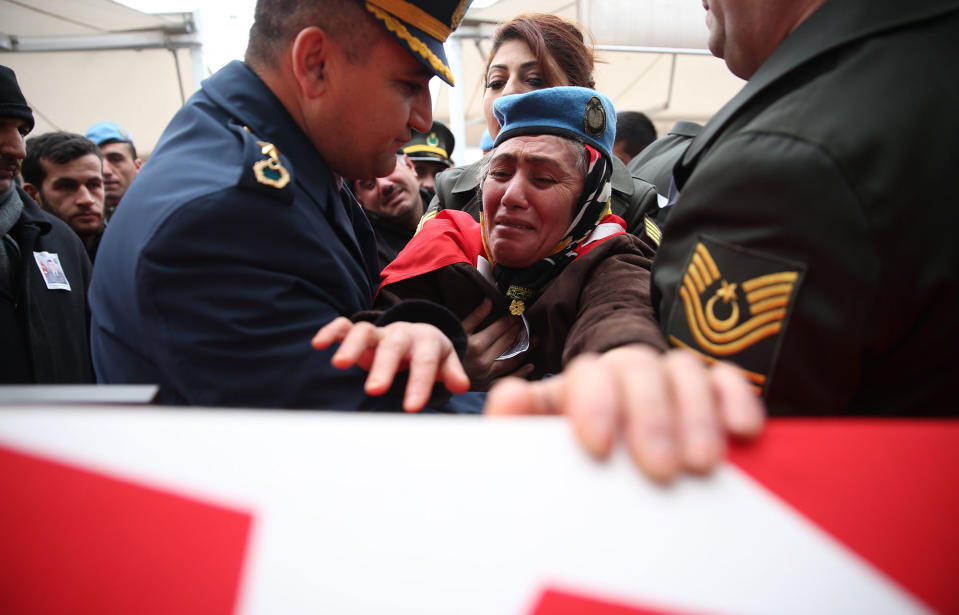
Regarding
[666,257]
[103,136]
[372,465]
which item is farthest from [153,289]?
[103,136]

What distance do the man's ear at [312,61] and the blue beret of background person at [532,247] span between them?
59cm

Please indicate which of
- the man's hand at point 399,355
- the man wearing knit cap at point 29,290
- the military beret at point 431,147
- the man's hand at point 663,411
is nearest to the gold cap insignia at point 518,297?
the man's hand at point 399,355

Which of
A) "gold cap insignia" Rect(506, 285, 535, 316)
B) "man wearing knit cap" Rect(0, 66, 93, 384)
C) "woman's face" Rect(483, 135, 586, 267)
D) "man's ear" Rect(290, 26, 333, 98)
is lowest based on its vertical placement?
"man wearing knit cap" Rect(0, 66, 93, 384)

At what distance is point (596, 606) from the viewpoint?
0.51 meters

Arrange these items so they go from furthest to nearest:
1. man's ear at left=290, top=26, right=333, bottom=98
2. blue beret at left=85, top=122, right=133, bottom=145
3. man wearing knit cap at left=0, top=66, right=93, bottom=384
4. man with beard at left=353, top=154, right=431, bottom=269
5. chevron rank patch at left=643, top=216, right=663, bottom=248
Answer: blue beret at left=85, top=122, right=133, bottom=145 < man with beard at left=353, top=154, right=431, bottom=269 < man wearing knit cap at left=0, top=66, right=93, bottom=384 < chevron rank patch at left=643, top=216, right=663, bottom=248 < man's ear at left=290, top=26, right=333, bottom=98

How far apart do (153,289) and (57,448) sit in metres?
0.44

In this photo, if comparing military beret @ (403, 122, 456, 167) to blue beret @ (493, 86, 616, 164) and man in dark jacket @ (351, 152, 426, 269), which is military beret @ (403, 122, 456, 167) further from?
blue beret @ (493, 86, 616, 164)

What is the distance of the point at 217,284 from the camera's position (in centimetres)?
101

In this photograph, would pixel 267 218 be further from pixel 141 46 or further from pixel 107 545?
pixel 141 46

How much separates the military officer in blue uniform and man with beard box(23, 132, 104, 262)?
2.76m

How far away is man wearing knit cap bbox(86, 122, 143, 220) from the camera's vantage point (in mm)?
4344

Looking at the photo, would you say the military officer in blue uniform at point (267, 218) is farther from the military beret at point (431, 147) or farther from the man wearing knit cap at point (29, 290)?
the military beret at point (431, 147)

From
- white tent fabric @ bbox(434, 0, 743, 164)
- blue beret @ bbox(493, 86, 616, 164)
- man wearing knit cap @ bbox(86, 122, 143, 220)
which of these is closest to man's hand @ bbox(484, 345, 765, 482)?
blue beret @ bbox(493, 86, 616, 164)

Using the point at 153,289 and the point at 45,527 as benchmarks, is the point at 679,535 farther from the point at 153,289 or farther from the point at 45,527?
the point at 153,289
